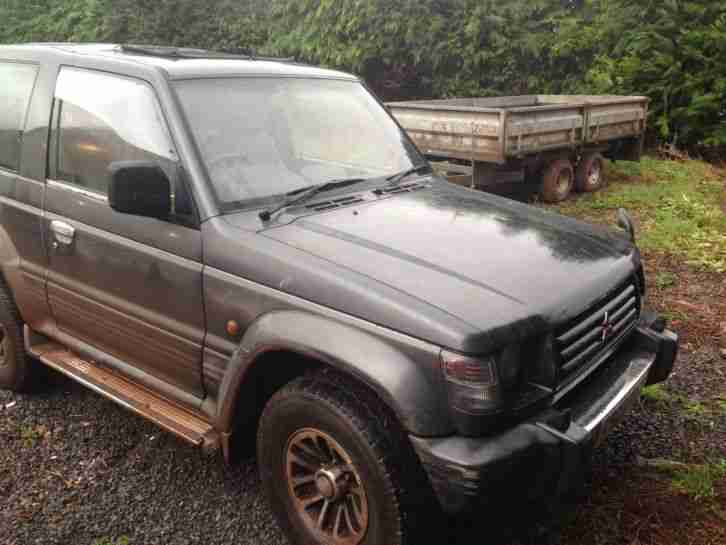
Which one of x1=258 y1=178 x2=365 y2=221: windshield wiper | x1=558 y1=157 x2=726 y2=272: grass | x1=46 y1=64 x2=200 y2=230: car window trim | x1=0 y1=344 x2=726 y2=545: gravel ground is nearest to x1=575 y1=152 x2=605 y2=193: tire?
x1=558 y1=157 x2=726 y2=272: grass

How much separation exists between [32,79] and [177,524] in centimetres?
243

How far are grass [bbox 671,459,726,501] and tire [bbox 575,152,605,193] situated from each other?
257 inches

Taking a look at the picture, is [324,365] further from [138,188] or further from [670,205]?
[670,205]

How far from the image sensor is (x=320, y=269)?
2.51 m

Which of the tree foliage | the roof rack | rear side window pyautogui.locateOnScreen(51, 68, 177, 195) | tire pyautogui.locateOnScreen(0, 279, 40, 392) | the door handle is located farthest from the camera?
the tree foliage

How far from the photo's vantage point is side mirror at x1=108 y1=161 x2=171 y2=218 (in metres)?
2.66

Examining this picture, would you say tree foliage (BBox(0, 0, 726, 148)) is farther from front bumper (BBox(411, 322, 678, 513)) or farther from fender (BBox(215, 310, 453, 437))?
fender (BBox(215, 310, 453, 437))

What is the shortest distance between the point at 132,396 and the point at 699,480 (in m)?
2.69

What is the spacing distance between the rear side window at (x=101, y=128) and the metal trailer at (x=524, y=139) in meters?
5.16

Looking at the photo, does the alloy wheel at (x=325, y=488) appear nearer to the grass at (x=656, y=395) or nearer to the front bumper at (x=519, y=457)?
the front bumper at (x=519, y=457)

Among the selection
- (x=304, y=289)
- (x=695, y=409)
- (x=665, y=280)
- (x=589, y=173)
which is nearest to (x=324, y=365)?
(x=304, y=289)

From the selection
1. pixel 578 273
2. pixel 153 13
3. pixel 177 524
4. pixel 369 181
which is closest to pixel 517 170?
pixel 369 181

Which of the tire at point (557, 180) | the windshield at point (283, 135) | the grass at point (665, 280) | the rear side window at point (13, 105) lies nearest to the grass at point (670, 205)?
the grass at point (665, 280)

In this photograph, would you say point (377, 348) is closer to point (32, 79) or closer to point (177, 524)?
point (177, 524)
